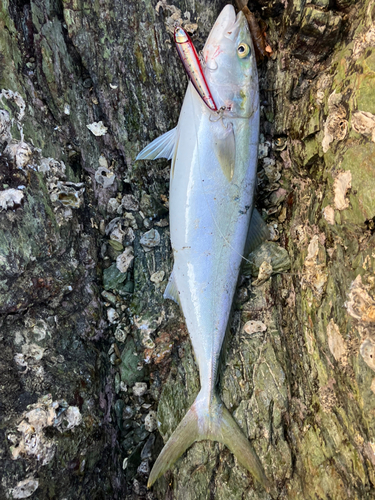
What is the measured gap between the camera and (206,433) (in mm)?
2076

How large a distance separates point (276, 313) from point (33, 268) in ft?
5.47

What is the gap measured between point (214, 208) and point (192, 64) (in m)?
0.89

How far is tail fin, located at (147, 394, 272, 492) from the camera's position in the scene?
2043mm

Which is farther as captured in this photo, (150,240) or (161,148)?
(150,240)

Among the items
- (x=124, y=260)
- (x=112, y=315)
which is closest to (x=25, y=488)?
(x=112, y=315)

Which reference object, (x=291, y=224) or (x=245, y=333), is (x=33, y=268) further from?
(x=291, y=224)

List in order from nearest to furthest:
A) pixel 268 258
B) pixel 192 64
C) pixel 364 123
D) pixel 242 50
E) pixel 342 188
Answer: pixel 364 123 < pixel 342 188 < pixel 192 64 < pixel 242 50 < pixel 268 258

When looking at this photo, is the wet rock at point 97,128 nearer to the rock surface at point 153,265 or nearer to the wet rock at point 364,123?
the rock surface at point 153,265

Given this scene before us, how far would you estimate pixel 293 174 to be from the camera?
233 cm

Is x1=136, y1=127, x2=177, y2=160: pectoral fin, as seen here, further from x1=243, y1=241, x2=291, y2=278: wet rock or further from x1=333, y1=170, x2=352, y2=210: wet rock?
x1=333, y1=170, x2=352, y2=210: wet rock

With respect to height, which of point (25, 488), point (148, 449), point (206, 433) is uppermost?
point (25, 488)

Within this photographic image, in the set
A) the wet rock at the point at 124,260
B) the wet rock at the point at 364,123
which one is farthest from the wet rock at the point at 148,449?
the wet rock at the point at 364,123

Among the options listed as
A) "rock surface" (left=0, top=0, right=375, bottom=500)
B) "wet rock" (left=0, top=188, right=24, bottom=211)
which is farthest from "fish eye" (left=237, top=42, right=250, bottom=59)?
"wet rock" (left=0, top=188, right=24, bottom=211)

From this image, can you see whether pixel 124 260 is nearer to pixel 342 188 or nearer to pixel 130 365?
pixel 130 365
